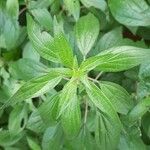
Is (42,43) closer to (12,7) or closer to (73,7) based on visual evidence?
(73,7)

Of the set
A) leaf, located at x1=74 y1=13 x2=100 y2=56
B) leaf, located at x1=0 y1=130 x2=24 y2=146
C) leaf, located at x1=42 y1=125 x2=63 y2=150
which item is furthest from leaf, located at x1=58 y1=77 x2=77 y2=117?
leaf, located at x1=0 y1=130 x2=24 y2=146

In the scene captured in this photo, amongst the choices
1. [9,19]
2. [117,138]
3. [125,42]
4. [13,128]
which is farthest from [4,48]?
[117,138]

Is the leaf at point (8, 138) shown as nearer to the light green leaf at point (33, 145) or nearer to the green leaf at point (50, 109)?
the light green leaf at point (33, 145)

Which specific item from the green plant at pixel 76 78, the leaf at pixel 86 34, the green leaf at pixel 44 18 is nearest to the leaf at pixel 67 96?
the green plant at pixel 76 78

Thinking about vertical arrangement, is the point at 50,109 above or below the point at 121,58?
below

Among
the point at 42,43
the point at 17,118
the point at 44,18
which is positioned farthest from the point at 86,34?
the point at 17,118

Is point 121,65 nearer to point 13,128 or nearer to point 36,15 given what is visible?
point 36,15

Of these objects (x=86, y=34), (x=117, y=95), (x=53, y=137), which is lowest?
(x=53, y=137)
